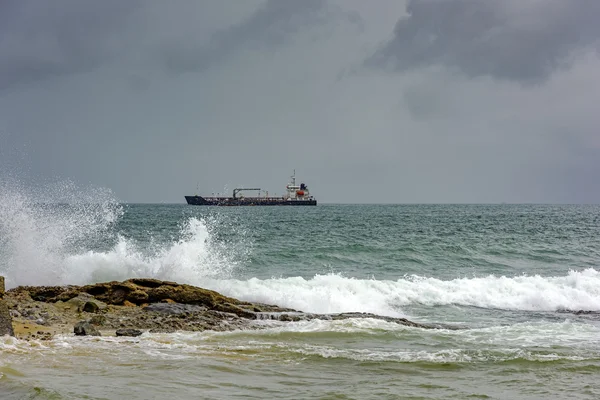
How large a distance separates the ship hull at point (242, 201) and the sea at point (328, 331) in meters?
124

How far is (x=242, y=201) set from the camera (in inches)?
6097

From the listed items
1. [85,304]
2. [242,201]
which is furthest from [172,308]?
[242,201]

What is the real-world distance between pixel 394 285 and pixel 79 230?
510 inches

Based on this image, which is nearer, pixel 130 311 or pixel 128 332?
pixel 128 332

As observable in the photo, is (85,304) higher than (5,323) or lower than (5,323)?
lower

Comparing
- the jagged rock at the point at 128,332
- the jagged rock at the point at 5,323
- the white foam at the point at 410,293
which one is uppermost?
the jagged rock at the point at 5,323

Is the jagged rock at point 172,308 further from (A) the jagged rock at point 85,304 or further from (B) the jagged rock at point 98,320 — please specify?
(B) the jagged rock at point 98,320

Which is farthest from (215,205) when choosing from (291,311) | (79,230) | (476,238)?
(291,311)

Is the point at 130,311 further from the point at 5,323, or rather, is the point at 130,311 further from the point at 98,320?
the point at 5,323

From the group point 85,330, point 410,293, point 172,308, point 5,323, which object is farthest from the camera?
point 410,293

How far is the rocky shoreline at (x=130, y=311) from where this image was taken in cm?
1138

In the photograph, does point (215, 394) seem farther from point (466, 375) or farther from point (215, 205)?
point (215, 205)

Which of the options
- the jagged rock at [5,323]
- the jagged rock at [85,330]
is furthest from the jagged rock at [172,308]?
the jagged rock at [5,323]

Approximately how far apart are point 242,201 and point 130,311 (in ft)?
467
